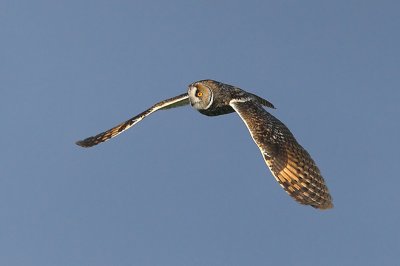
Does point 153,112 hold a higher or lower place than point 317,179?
higher

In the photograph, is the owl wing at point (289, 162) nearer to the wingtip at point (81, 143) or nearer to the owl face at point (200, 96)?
the owl face at point (200, 96)

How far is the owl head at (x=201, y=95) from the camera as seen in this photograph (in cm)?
3025

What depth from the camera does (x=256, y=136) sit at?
25.5 m

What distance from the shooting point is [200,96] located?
100 feet

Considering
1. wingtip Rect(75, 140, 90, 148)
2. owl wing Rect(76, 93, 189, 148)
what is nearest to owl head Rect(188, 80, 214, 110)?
owl wing Rect(76, 93, 189, 148)

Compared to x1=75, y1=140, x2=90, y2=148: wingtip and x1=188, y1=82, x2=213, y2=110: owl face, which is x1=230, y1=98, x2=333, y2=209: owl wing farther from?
x1=75, y1=140, x2=90, y2=148: wingtip

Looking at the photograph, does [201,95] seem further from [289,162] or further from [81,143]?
[289,162]

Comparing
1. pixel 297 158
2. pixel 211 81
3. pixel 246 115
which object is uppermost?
pixel 211 81

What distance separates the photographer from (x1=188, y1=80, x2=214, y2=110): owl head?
1191 inches

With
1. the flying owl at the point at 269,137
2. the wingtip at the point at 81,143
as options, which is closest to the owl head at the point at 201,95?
the flying owl at the point at 269,137

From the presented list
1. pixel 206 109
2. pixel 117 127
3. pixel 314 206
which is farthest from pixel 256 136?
pixel 117 127

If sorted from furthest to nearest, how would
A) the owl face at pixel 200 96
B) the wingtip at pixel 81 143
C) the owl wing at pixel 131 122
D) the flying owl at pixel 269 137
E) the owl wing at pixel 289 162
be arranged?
the wingtip at pixel 81 143, the owl wing at pixel 131 122, the owl face at pixel 200 96, the flying owl at pixel 269 137, the owl wing at pixel 289 162

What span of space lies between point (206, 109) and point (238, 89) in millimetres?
1432

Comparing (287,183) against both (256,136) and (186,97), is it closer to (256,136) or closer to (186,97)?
(256,136)
